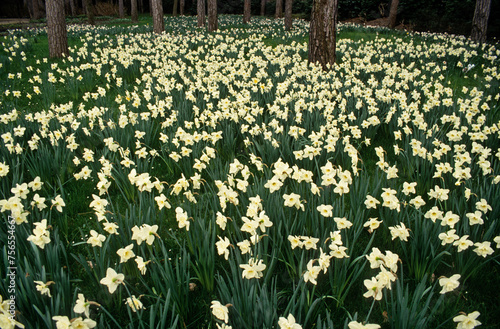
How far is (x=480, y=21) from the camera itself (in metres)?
10.1

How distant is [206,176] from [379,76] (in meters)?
4.56

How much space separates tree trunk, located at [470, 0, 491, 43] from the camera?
978cm

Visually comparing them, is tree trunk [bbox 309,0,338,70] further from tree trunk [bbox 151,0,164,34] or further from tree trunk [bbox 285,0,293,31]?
tree trunk [bbox 285,0,293,31]

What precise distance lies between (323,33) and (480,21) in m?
6.86

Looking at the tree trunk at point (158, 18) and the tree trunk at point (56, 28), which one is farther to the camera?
the tree trunk at point (158, 18)

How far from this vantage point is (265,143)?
3.31 meters

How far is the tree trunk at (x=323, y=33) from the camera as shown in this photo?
21.4 ft

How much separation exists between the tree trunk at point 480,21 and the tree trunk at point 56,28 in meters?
11.7

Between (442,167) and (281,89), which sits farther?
(281,89)

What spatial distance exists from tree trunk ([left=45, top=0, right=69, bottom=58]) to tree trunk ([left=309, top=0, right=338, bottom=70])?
5886mm

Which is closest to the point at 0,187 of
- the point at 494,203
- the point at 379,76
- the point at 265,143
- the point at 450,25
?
the point at 265,143

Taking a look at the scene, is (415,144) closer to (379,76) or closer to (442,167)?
(442,167)

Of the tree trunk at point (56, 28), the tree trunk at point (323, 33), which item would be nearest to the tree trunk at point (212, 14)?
the tree trunk at point (56, 28)

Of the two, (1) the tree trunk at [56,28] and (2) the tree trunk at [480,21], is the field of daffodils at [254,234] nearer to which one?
(1) the tree trunk at [56,28]
